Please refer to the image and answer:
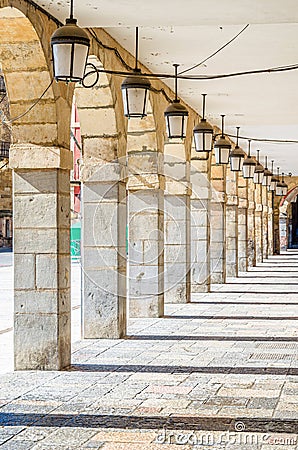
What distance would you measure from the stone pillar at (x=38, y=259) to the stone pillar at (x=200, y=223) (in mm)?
7017

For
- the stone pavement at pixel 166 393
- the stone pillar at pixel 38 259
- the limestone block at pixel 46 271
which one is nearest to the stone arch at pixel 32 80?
the stone pillar at pixel 38 259

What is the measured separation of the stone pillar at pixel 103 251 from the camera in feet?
26.1

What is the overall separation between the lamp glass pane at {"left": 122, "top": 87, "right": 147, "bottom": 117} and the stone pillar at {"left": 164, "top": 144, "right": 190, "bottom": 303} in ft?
14.5

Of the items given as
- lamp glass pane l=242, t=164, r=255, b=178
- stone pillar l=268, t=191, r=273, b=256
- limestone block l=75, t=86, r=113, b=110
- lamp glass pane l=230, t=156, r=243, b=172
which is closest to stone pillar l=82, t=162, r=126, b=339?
limestone block l=75, t=86, r=113, b=110

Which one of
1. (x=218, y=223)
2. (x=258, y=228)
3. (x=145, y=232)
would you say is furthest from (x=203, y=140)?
(x=258, y=228)

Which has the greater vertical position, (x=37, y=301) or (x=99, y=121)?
(x=99, y=121)

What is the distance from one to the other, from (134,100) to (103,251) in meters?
1.75

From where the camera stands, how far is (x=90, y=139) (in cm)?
795

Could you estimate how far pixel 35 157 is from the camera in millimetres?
6332

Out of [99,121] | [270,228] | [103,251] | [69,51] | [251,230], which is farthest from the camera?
[270,228]

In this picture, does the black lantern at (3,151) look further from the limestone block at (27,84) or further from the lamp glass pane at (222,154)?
the limestone block at (27,84)

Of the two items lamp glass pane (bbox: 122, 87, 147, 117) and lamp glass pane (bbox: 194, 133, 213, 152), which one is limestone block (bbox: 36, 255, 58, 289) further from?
lamp glass pane (bbox: 194, 133, 213, 152)

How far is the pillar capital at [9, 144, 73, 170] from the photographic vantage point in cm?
632

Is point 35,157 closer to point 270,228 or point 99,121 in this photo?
point 99,121
